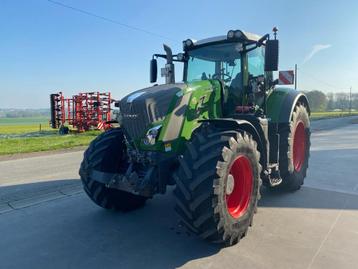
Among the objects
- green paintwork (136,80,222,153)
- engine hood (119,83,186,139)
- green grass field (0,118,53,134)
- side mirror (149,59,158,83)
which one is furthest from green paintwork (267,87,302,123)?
green grass field (0,118,53,134)

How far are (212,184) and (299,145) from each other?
12.3 ft

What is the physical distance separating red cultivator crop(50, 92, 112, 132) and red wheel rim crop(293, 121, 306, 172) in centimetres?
1635

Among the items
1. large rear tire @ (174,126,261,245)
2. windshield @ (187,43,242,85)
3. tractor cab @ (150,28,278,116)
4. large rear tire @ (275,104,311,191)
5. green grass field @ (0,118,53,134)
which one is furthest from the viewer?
green grass field @ (0,118,53,134)

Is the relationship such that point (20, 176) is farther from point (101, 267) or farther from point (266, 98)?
point (266, 98)

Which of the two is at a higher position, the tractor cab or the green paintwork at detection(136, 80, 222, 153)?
the tractor cab

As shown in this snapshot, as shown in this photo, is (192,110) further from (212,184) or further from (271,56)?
(271,56)

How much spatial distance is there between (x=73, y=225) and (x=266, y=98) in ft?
11.5

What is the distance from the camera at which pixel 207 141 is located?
3553 mm

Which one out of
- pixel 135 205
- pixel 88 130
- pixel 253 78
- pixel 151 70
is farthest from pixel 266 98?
pixel 88 130

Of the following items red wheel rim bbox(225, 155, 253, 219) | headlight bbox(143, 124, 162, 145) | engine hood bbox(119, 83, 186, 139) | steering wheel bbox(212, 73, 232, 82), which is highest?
steering wheel bbox(212, 73, 232, 82)

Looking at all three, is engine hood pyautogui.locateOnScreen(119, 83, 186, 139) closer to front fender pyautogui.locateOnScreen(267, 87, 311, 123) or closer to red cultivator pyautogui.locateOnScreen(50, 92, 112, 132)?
front fender pyautogui.locateOnScreen(267, 87, 311, 123)

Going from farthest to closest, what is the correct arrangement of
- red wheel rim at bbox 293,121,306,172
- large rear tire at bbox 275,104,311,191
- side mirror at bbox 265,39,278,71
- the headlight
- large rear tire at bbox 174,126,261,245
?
1. red wheel rim at bbox 293,121,306,172
2. large rear tire at bbox 275,104,311,191
3. side mirror at bbox 265,39,278,71
4. the headlight
5. large rear tire at bbox 174,126,261,245

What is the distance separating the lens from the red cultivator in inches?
836

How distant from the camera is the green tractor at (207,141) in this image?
3361 millimetres
